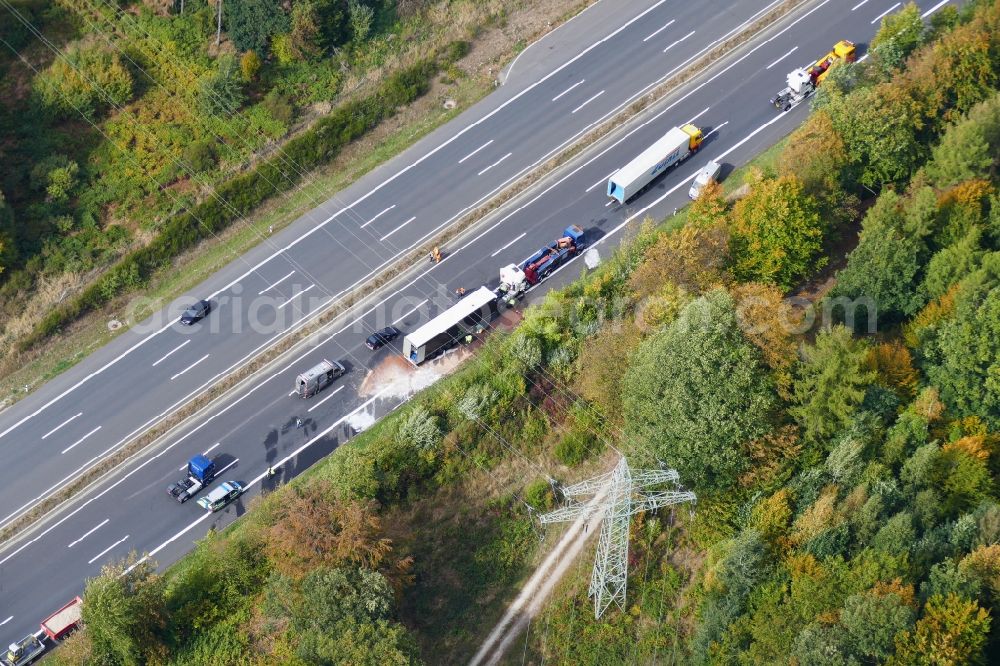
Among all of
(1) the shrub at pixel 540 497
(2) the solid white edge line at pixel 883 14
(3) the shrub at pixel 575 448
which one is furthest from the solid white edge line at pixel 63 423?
(2) the solid white edge line at pixel 883 14


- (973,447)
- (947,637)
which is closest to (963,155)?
(973,447)

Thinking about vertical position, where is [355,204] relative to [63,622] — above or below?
above

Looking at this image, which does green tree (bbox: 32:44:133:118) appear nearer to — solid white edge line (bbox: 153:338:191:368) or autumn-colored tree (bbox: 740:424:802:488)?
solid white edge line (bbox: 153:338:191:368)

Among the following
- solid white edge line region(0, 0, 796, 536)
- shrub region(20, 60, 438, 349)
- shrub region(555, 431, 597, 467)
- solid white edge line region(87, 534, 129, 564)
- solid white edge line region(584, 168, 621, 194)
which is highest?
shrub region(20, 60, 438, 349)

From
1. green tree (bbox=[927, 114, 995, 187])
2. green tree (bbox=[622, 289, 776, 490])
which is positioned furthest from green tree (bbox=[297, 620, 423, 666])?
green tree (bbox=[927, 114, 995, 187])

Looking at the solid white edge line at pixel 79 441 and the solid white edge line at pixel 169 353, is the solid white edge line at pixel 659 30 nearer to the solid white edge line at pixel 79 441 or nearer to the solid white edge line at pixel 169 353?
the solid white edge line at pixel 169 353

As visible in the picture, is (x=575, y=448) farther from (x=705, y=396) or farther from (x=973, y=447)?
(x=973, y=447)
